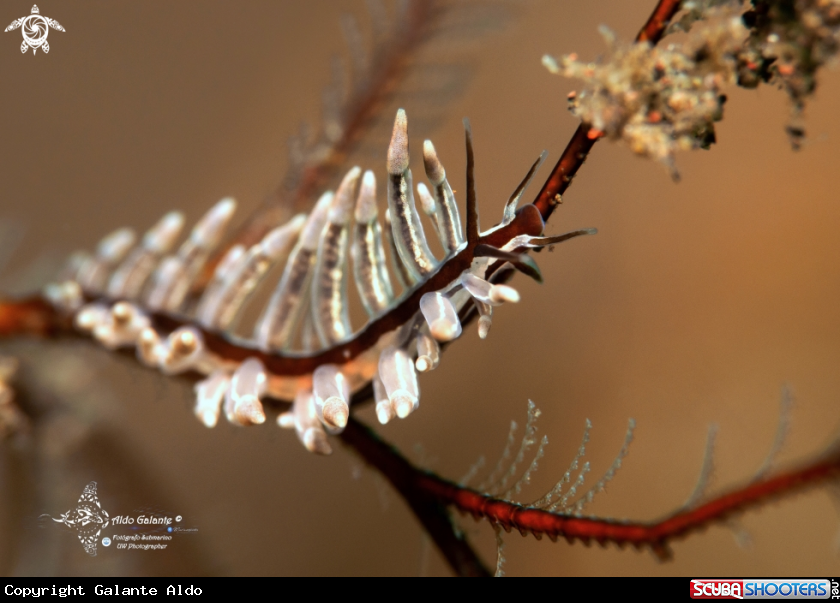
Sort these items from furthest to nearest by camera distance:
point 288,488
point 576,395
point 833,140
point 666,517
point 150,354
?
point 288,488 < point 576,395 < point 833,140 < point 150,354 < point 666,517

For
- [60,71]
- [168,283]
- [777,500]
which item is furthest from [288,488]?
[60,71]

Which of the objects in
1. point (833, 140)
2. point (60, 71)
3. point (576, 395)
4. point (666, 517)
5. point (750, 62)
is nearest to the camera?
point (750, 62)

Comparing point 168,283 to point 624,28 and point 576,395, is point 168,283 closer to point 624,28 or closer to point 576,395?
point 576,395

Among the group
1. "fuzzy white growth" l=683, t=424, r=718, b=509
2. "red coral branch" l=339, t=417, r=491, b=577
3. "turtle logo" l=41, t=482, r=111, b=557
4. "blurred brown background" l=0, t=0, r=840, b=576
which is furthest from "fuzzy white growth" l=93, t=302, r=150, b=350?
"fuzzy white growth" l=683, t=424, r=718, b=509

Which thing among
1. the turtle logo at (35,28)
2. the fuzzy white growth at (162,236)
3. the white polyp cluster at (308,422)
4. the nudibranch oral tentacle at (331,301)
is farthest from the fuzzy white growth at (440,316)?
the turtle logo at (35,28)

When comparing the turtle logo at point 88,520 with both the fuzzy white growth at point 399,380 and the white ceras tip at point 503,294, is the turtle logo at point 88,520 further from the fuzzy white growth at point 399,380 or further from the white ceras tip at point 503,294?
the white ceras tip at point 503,294
